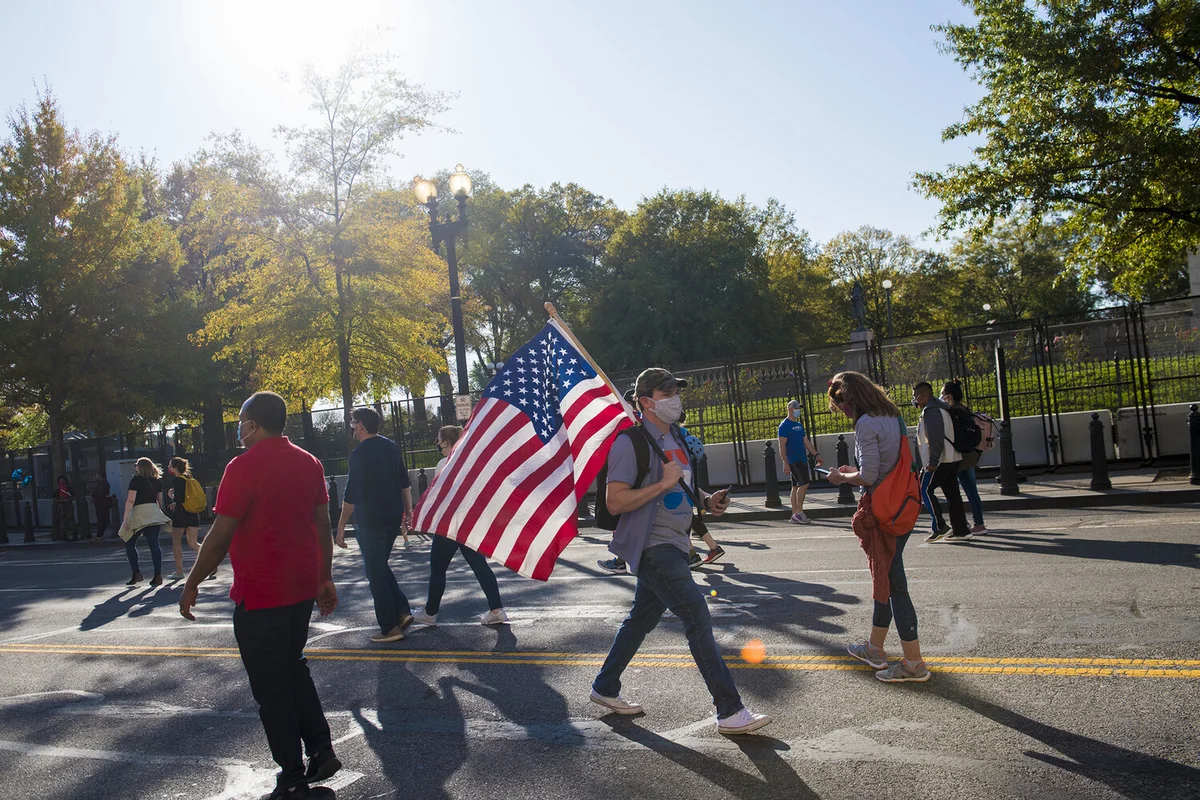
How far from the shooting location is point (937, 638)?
687 cm

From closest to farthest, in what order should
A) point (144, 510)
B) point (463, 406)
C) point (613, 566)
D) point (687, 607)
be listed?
point (687, 607) < point (613, 566) < point (144, 510) < point (463, 406)

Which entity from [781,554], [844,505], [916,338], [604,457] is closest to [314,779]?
[604,457]

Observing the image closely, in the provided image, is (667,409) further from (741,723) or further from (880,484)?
(741,723)

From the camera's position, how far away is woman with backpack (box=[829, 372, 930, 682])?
5.91 m

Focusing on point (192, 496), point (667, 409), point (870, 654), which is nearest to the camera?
point (667, 409)

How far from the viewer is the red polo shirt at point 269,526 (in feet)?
16.2

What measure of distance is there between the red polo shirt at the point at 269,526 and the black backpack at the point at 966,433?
875cm

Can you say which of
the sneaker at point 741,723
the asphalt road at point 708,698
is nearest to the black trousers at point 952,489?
the asphalt road at point 708,698

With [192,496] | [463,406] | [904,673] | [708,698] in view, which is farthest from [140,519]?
[904,673]

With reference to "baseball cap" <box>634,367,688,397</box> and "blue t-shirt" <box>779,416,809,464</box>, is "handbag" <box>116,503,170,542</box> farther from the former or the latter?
"baseball cap" <box>634,367,688,397</box>

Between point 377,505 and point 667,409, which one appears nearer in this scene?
point 667,409

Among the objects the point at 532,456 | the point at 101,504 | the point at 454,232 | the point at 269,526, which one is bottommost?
the point at 101,504

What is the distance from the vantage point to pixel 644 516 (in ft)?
17.6

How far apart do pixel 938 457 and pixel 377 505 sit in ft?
21.3
